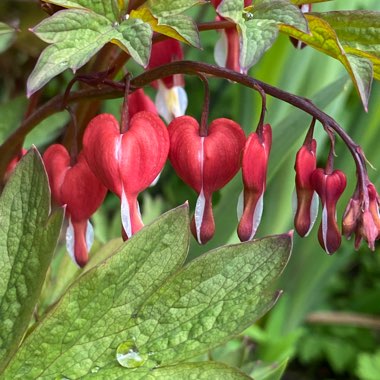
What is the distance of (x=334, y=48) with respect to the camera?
2.10 feet

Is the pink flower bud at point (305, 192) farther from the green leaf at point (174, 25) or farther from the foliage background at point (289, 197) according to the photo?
the foliage background at point (289, 197)

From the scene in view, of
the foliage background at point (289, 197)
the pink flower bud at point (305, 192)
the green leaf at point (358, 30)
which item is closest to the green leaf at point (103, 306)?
the pink flower bud at point (305, 192)

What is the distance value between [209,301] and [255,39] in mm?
225

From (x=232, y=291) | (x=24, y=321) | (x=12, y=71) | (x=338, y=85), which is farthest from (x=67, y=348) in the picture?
(x=12, y=71)

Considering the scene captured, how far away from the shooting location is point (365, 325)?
1952mm

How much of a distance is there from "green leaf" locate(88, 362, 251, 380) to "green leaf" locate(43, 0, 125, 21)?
0.31 meters

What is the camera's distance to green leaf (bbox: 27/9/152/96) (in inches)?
23.2

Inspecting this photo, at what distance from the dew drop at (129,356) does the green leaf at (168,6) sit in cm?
29

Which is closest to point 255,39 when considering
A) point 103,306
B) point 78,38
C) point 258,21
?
point 258,21

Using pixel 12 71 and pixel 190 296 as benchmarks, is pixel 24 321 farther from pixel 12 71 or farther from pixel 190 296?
pixel 12 71

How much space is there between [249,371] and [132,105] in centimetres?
36

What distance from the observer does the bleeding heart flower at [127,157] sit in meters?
0.66

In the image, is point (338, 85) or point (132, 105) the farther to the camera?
point (338, 85)

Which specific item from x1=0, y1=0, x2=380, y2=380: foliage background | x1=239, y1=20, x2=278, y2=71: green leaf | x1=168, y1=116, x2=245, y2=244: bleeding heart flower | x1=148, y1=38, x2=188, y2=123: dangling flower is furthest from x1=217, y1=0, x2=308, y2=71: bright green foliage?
x1=0, y1=0, x2=380, y2=380: foliage background
